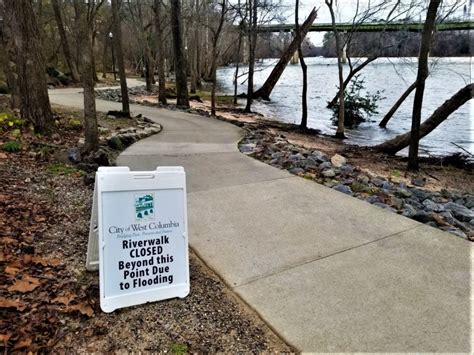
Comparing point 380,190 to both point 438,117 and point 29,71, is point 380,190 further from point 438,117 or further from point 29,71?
point 29,71

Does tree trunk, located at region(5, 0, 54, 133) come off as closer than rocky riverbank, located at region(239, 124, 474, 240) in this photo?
No

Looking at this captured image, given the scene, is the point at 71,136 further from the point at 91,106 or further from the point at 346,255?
the point at 346,255

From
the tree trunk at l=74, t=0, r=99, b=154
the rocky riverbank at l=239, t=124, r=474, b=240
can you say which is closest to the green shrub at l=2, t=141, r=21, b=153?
the tree trunk at l=74, t=0, r=99, b=154

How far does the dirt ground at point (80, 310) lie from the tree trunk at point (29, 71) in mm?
3615

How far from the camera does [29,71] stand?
6.67 meters

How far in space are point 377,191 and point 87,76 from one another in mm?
4316

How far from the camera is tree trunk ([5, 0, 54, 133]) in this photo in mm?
6418

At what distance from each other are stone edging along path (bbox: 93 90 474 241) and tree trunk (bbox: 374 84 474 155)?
3.81 metres

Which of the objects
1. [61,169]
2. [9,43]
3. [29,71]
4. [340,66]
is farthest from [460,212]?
[340,66]

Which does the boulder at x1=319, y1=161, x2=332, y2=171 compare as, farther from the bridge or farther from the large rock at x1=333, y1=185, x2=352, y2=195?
the bridge

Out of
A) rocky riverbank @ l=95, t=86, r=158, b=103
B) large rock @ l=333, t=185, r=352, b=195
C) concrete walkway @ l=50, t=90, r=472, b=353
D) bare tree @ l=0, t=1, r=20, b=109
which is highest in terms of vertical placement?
bare tree @ l=0, t=1, r=20, b=109

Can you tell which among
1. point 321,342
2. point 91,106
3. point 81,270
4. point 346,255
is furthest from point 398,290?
point 91,106

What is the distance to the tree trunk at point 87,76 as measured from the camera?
17.3ft

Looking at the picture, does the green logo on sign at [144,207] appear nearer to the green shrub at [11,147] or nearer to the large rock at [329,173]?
the large rock at [329,173]
